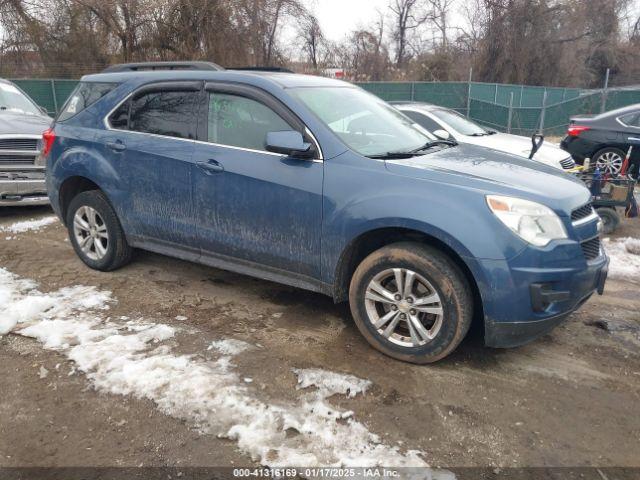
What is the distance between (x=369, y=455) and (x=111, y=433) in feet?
4.44

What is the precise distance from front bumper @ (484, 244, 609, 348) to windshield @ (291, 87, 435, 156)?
4.12 feet

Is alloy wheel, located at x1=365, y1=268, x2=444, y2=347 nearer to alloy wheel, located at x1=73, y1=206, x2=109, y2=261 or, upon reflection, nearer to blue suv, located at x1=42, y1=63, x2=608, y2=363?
blue suv, located at x1=42, y1=63, x2=608, y2=363

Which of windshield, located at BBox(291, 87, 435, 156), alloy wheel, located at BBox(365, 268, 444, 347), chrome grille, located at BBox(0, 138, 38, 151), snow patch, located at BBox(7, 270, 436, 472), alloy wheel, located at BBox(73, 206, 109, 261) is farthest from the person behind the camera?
chrome grille, located at BBox(0, 138, 38, 151)

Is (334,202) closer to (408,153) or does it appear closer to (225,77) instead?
(408,153)

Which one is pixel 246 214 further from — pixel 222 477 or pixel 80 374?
pixel 222 477

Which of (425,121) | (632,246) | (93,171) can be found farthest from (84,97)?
(632,246)

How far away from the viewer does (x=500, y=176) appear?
3.35 m

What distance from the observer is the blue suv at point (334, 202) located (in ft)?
10.1

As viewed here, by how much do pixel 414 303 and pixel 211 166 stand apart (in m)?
1.83

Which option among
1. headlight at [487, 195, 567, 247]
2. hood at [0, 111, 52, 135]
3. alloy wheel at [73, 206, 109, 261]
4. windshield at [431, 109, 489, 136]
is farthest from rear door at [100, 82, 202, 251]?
windshield at [431, 109, 489, 136]

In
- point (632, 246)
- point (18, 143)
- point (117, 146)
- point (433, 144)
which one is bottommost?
point (632, 246)

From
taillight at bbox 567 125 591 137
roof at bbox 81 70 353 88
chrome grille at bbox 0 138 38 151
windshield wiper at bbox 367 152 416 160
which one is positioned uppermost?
roof at bbox 81 70 353 88

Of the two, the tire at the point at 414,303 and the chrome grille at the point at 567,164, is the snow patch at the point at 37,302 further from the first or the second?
the chrome grille at the point at 567,164

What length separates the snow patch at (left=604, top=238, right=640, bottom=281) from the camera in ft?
17.0
